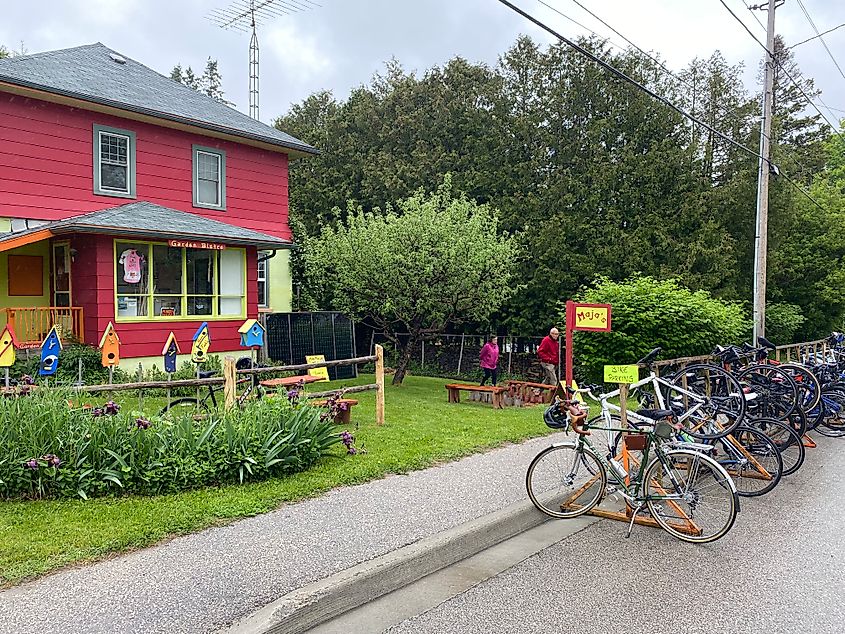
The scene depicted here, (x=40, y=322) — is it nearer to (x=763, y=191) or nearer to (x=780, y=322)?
(x=763, y=191)

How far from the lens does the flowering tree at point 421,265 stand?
54.5 feet

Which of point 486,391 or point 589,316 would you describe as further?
point 486,391

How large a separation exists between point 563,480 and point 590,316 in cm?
377

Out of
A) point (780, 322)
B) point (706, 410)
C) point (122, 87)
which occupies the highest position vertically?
point (122, 87)

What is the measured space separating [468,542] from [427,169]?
72.2 ft

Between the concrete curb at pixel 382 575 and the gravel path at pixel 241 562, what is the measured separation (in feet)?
Answer: 0.37

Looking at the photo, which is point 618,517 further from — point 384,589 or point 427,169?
point 427,169

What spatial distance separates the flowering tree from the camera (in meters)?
16.6

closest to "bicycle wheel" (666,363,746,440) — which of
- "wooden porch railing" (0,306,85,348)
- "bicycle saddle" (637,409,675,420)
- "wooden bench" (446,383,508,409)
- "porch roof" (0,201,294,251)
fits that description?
"bicycle saddle" (637,409,675,420)

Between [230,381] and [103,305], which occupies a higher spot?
[103,305]

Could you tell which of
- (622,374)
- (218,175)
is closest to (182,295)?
(218,175)

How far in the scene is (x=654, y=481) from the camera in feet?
21.5

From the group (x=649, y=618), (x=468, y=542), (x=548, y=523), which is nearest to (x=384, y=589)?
(x=468, y=542)

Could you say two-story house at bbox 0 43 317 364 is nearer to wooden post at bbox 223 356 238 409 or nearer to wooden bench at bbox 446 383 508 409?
wooden bench at bbox 446 383 508 409
